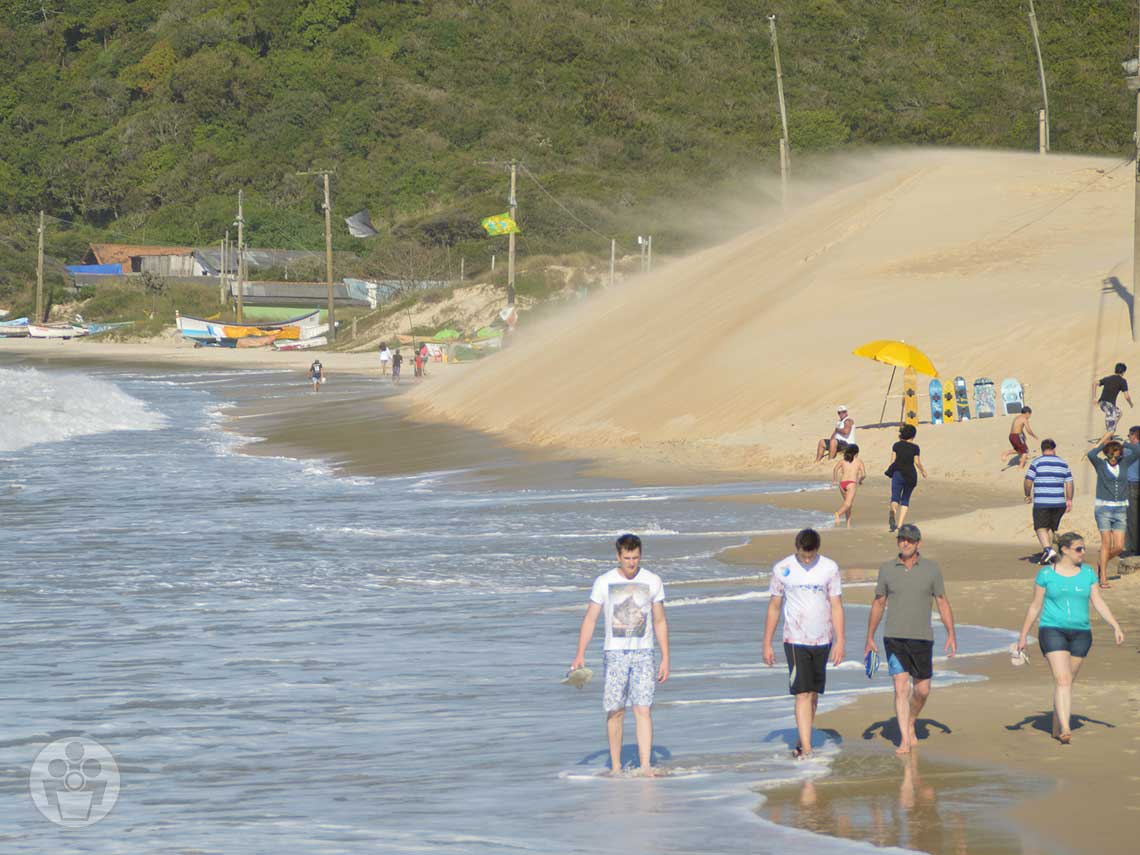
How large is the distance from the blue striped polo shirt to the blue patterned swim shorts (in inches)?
336

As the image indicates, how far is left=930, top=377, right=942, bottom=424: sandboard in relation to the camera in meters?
29.8

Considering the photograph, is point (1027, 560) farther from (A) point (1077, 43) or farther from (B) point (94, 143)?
(B) point (94, 143)

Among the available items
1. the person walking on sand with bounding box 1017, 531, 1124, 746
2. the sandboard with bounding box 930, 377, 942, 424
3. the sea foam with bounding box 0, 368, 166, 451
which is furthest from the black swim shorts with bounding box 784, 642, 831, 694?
the sea foam with bounding box 0, 368, 166, 451

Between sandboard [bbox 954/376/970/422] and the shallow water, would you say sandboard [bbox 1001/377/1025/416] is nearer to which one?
sandboard [bbox 954/376/970/422]

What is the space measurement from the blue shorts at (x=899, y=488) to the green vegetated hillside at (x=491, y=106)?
286 ft

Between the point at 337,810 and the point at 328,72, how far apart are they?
478ft

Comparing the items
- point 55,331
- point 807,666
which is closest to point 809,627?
point 807,666

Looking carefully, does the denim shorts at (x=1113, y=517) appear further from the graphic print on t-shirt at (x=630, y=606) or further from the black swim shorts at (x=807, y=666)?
the graphic print on t-shirt at (x=630, y=606)

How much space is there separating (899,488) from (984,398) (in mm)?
10524

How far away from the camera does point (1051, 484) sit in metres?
17.2

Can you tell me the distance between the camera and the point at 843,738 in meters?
10.6

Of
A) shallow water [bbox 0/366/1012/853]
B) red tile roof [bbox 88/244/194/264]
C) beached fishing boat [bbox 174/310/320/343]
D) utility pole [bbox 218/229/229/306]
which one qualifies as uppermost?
red tile roof [bbox 88/244/194/264]

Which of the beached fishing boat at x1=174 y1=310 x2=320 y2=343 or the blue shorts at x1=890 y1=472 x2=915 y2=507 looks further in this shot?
the beached fishing boat at x1=174 y1=310 x2=320 y2=343

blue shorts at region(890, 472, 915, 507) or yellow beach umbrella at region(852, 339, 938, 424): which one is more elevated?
yellow beach umbrella at region(852, 339, 938, 424)
